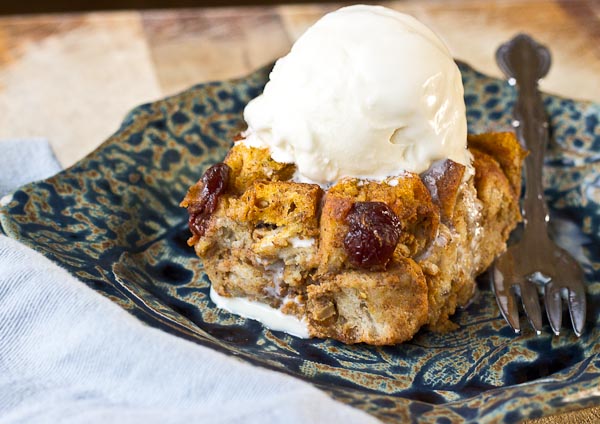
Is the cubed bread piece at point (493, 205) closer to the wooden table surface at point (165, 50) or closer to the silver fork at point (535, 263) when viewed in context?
the silver fork at point (535, 263)

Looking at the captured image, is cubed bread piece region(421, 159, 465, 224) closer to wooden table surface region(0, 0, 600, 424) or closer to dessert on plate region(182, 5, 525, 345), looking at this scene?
dessert on plate region(182, 5, 525, 345)

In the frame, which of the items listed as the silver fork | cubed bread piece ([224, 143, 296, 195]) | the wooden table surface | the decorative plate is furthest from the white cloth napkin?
the wooden table surface

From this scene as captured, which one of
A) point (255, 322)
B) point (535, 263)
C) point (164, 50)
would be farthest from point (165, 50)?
point (535, 263)

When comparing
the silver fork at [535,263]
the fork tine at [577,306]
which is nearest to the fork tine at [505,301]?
the silver fork at [535,263]

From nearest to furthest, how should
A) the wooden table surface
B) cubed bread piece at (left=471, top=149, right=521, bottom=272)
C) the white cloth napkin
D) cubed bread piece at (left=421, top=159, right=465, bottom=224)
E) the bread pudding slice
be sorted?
the white cloth napkin → the bread pudding slice → cubed bread piece at (left=421, top=159, right=465, bottom=224) → cubed bread piece at (left=471, top=149, right=521, bottom=272) → the wooden table surface

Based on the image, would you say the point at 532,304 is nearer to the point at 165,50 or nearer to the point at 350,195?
the point at 350,195

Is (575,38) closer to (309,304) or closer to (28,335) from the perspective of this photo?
(309,304)

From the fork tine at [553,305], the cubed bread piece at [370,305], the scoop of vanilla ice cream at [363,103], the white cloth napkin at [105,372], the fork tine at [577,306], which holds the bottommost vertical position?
the fork tine at [577,306]
